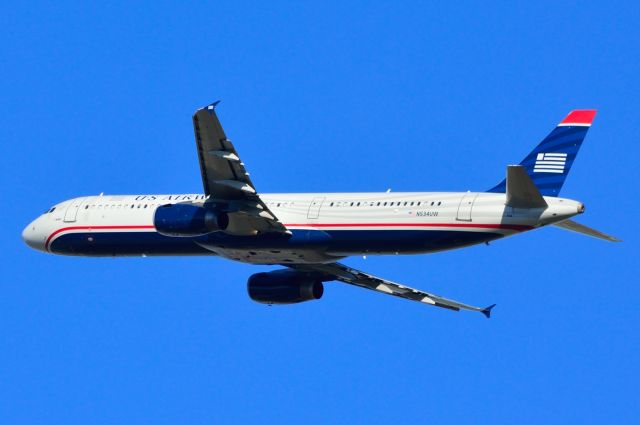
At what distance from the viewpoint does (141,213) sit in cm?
5544

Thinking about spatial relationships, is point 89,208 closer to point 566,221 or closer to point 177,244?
point 177,244

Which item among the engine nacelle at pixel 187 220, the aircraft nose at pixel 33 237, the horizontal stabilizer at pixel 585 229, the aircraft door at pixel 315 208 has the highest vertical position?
the aircraft nose at pixel 33 237

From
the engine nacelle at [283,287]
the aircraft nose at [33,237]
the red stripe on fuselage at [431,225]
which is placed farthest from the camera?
the aircraft nose at [33,237]

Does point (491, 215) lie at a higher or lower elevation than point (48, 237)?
lower

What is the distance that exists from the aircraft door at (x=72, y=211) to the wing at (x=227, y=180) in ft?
26.8

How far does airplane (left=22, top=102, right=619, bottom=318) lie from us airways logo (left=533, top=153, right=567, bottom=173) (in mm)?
33

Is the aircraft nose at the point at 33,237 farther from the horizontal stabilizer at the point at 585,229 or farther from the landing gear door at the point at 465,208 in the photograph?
the horizontal stabilizer at the point at 585,229

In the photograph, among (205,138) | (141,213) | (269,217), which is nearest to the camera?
(205,138)

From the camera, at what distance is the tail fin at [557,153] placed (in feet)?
161

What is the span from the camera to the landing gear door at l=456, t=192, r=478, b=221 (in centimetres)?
4956

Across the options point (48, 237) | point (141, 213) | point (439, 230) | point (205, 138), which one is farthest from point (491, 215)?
point (48, 237)

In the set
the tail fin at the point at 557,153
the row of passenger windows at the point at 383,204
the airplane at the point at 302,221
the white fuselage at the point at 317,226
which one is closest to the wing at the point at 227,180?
the airplane at the point at 302,221

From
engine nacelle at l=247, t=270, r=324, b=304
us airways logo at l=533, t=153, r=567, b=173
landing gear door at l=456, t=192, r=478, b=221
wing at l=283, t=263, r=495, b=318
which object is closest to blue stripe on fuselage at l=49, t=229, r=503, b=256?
landing gear door at l=456, t=192, r=478, b=221

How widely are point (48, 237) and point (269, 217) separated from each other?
10.5 metres
